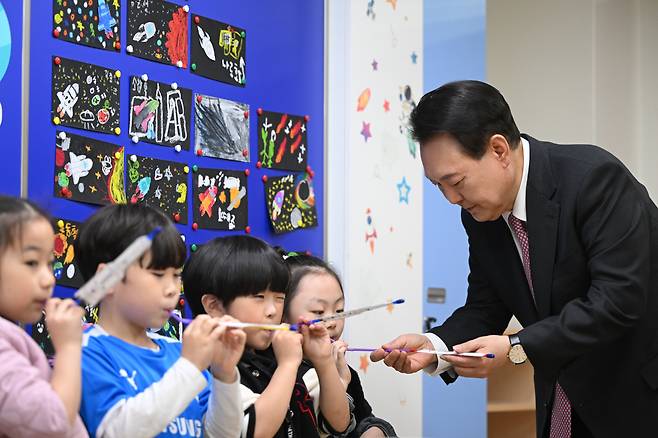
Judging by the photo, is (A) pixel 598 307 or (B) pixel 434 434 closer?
(A) pixel 598 307

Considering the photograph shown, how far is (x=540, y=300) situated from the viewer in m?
2.17

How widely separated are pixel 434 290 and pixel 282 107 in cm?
151

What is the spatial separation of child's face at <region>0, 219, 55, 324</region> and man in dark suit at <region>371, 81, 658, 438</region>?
984 mm

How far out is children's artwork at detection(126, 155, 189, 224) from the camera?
236 centimetres

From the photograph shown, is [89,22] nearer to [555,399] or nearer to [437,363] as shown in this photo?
[437,363]

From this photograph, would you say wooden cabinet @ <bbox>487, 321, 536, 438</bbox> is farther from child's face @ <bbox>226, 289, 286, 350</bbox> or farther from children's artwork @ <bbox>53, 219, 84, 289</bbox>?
children's artwork @ <bbox>53, 219, 84, 289</bbox>

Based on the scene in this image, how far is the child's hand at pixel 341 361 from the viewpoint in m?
2.25

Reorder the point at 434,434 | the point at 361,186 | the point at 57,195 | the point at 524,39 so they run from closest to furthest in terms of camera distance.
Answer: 1. the point at 57,195
2. the point at 361,186
3. the point at 434,434
4. the point at 524,39

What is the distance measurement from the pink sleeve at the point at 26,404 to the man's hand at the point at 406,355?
1.00 metres

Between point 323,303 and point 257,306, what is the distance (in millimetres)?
358

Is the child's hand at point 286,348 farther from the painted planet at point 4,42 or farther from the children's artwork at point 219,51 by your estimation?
the children's artwork at point 219,51

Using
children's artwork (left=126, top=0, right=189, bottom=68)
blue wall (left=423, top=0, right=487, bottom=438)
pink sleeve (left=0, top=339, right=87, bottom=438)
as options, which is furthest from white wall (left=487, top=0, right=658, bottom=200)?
pink sleeve (left=0, top=339, right=87, bottom=438)

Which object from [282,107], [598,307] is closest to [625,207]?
[598,307]

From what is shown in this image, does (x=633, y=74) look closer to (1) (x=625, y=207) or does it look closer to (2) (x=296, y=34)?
(2) (x=296, y=34)
